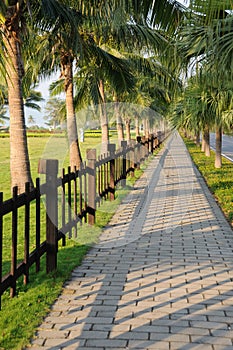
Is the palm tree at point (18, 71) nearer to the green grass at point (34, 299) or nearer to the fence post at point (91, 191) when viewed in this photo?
the fence post at point (91, 191)

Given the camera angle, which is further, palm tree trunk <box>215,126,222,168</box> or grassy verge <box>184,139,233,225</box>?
palm tree trunk <box>215,126,222,168</box>

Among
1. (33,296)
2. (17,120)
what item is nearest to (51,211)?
(33,296)

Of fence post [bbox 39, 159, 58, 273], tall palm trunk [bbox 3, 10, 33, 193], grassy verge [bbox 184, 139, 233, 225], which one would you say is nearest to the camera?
fence post [bbox 39, 159, 58, 273]

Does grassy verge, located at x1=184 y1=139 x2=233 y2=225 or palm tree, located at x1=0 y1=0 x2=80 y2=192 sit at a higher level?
palm tree, located at x1=0 y1=0 x2=80 y2=192

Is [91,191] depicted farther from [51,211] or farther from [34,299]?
[34,299]

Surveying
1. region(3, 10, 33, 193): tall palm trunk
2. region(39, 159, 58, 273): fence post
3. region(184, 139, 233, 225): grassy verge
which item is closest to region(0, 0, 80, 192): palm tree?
region(3, 10, 33, 193): tall palm trunk

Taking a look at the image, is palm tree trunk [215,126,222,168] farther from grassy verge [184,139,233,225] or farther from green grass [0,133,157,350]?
green grass [0,133,157,350]

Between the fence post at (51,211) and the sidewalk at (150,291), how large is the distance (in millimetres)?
324

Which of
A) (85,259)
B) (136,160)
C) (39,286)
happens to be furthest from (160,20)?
(136,160)

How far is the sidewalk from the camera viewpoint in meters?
3.58

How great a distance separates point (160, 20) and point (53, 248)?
461cm

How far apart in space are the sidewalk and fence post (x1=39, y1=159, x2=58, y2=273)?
1.06ft

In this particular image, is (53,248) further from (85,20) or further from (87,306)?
(85,20)

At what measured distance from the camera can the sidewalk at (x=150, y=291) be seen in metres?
3.58
